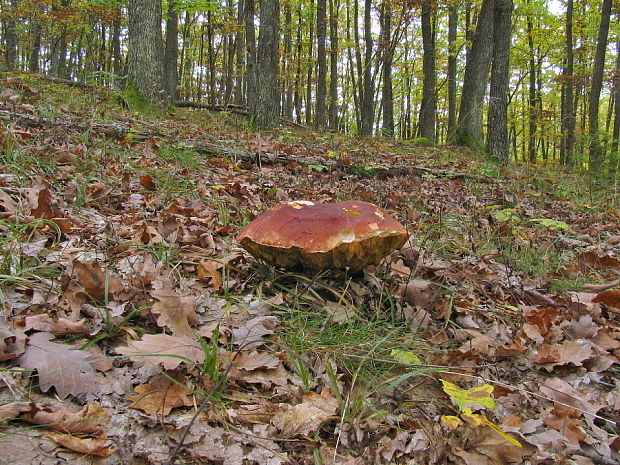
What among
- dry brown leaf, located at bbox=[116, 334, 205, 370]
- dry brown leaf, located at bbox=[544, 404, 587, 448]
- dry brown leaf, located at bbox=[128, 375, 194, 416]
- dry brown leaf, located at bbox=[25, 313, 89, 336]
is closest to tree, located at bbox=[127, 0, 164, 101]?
dry brown leaf, located at bbox=[25, 313, 89, 336]

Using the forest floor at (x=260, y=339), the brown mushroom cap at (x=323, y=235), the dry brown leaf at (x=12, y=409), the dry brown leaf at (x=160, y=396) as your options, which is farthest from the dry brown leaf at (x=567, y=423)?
the dry brown leaf at (x=12, y=409)

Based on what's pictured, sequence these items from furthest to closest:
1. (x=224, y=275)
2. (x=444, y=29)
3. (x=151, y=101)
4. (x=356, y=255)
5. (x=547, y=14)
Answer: (x=444, y=29) < (x=547, y=14) < (x=151, y=101) < (x=224, y=275) < (x=356, y=255)

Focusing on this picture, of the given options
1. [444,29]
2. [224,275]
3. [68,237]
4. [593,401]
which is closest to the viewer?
[593,401]

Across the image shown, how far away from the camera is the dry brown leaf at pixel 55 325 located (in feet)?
4.70

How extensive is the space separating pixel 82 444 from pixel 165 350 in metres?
0.40

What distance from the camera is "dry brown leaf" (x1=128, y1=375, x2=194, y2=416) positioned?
125 cm

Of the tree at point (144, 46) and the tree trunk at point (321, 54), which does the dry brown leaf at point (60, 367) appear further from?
the tree trunk at point (321, 54)

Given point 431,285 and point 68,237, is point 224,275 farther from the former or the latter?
point 431,285

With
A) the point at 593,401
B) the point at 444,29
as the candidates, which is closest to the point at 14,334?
the point at 593,401

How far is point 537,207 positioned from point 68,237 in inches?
222

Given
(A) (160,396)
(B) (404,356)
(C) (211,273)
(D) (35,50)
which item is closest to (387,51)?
(C) (211,273)

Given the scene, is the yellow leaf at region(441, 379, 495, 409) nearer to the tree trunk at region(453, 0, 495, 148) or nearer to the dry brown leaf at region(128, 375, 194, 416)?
the dry brown leaf at region(128, 375, 194, 416)

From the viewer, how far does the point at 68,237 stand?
7.82 feet

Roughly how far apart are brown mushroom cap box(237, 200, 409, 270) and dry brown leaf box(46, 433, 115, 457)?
1091 millimetres
